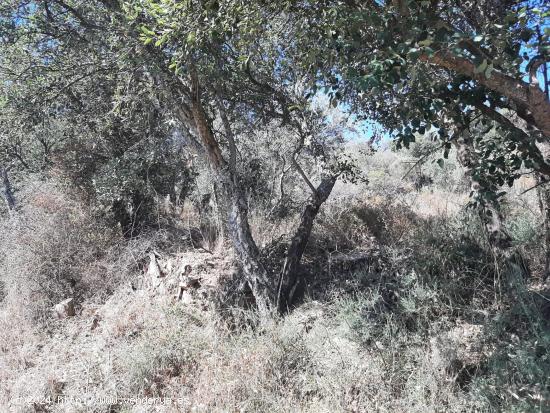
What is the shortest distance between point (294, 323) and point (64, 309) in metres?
3.63

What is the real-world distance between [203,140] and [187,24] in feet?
6.03

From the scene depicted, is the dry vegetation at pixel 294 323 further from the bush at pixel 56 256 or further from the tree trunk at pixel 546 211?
the tree trunk at pixel 546 211

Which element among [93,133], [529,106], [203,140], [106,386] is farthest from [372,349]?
[93,133]

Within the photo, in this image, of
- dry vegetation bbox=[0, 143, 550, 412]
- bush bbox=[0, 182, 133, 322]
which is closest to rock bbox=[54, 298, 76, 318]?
dry vegetation bbox=[0, 143, 550, 412]

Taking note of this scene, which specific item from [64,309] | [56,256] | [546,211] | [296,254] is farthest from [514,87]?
[56,256]

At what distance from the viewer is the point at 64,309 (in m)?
5.37

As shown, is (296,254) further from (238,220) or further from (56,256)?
(56,256)

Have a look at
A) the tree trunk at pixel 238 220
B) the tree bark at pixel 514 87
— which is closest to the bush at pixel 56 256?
the tree trunk at pixel 238 220

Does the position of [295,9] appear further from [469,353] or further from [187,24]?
[469,353]

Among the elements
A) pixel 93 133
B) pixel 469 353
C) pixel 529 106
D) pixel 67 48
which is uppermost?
pixel 67 48

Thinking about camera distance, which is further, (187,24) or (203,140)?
(203,140)

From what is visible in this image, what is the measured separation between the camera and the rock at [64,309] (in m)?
5.35

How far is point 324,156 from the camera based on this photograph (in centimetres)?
533

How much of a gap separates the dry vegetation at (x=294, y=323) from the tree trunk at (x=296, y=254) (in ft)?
0.70
